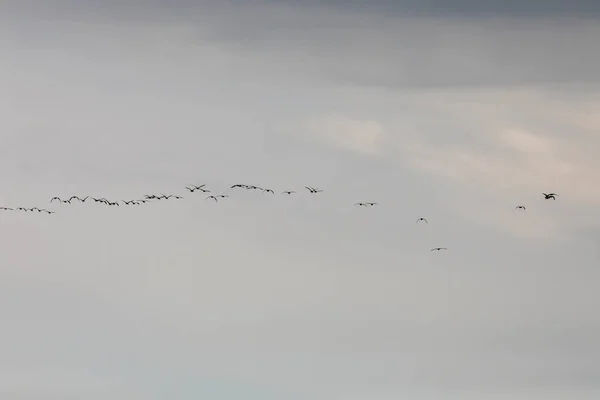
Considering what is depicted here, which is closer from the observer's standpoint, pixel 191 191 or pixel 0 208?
pixel 191 191

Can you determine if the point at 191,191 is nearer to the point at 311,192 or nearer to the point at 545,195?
the point at 311,192

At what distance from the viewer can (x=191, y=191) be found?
134375 mm

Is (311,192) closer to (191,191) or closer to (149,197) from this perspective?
(191,191)

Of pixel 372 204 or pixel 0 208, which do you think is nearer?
pixel 372 204

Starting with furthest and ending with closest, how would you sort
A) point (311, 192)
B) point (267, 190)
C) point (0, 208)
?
point (0, 208), point (311, 192), point (267, 190)

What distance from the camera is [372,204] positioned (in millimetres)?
137000

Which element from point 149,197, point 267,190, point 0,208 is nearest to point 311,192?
point 267,190

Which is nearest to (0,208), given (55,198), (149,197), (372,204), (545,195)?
(55,198)

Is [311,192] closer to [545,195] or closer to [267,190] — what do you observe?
[267,190]

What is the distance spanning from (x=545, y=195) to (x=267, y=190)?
352ft

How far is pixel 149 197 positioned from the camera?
13762 centimetres

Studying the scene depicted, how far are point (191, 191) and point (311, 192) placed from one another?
44.7 m

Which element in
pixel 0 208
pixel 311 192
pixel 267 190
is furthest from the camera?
pixel 0 208

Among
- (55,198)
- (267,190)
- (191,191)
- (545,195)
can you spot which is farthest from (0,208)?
(545,195)
